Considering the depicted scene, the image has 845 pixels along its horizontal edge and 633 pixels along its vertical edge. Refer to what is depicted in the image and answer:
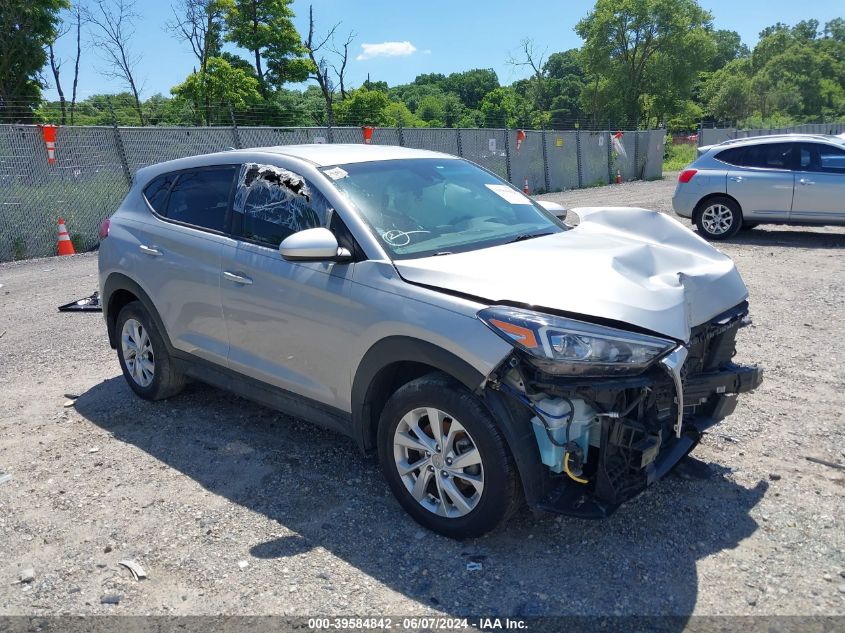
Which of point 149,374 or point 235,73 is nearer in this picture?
point 149,374

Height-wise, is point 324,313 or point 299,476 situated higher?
point 324,313

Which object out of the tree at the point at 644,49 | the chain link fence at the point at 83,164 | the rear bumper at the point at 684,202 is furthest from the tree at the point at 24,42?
the tree at the point at 644,49

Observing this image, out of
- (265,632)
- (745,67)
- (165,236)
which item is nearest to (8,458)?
(165,236)

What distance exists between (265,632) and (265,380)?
1.61 meters

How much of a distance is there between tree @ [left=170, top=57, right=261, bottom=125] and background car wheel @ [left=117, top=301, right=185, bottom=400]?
32141 mm

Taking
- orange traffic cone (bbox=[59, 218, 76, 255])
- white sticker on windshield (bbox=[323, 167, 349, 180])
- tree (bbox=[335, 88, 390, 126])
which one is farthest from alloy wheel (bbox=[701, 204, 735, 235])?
tree (bbox=[335, 88, 390, 126])

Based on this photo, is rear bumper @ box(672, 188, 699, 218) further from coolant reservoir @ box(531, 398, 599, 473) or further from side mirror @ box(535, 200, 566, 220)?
coolant reservoir @ box(531, 398, 599, 473)

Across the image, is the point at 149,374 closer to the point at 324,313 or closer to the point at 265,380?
the point at 265,380

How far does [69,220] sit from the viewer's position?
13.3m

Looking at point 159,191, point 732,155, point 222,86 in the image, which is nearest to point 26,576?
point 159,191

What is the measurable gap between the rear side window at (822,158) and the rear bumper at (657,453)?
8.65 meters

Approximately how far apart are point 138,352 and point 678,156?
47661mm

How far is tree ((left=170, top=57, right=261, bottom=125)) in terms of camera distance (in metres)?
35.7

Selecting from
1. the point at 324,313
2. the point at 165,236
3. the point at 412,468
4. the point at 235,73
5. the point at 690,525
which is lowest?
the point at 690,525
